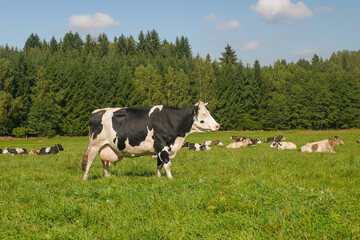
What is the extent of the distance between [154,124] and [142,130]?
1.31 feet

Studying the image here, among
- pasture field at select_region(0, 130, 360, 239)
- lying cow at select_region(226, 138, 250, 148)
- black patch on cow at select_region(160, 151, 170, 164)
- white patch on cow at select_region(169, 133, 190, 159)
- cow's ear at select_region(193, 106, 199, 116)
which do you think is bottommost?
lying cow at select_region(226, 138, 250, 148)

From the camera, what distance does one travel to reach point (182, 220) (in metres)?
5.32

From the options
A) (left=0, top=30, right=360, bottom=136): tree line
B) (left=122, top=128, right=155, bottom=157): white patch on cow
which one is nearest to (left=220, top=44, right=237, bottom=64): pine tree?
(left=0, top=30, right=360, bottom=136): tree line

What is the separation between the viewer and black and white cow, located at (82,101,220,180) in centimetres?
1000

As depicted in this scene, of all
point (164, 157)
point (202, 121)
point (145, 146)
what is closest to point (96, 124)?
point (145, 146)

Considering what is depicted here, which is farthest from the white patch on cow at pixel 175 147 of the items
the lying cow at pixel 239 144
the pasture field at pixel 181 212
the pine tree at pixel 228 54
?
the pine tree at pixel 228 54

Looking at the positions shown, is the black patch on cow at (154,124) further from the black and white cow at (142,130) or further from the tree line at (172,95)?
the tree line at (172,95)

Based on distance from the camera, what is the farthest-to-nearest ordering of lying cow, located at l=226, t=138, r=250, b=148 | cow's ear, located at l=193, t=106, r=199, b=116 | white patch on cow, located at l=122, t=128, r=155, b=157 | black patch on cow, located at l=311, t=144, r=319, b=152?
lying cow, located at l=226, t=138, r=250, b=148 < black patch on cow, located at l=311, t=144, r=319, b=152 < cow's ear, located at l=193, t=106, r=199, b=116 < white patch on cow, located at l=122, t=128, r=155, b=157

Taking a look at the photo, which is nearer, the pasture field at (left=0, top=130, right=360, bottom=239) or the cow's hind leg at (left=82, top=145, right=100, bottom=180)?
the pasture field at (left=0, top=130, right=360, bottom=239)

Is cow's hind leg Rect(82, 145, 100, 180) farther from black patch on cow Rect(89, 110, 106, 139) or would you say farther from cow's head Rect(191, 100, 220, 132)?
cow's head Rect(191, 100, 220, 132)

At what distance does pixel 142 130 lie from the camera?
10.0m

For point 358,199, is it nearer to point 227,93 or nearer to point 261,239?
point 261,239

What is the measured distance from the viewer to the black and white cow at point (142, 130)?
394 inches

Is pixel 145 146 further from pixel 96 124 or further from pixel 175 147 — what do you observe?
pixel 96 124
